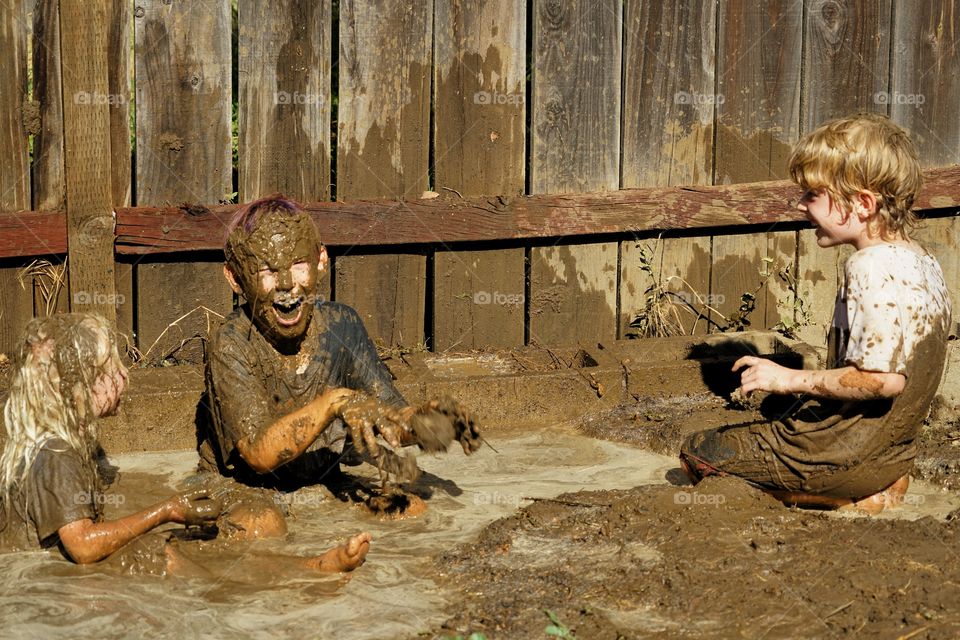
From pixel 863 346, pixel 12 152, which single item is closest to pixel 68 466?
pixel 12 152

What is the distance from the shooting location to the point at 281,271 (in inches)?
204

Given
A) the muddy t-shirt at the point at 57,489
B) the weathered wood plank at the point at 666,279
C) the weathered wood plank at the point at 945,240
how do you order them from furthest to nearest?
1. the weathered wood plank at the point at 945,240
2. the weathered wood plank at the point at 666,279
3. the muddy t-shirt at the point at 57,489

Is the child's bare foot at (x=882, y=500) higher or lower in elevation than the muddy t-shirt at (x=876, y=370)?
lower

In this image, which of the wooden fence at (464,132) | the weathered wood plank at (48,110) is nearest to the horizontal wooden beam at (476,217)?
the wooden fence at (464,132)

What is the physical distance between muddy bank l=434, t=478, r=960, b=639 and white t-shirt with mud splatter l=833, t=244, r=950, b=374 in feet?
2.22

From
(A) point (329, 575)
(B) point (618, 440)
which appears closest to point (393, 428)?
(A) point (329, 575)

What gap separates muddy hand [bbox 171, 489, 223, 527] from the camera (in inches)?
184

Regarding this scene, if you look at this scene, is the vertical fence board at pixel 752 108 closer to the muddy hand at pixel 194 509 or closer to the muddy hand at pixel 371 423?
the muddy hand at pixel 371 423

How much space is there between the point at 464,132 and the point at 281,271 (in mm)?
2335

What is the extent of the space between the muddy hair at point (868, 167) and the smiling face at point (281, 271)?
2.14 m

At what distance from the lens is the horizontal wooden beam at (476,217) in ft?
22.3

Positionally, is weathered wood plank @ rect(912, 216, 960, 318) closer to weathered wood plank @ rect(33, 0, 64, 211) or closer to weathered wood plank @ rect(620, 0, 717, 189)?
weathered wood plank @ rect(620, 0, 717, 189)

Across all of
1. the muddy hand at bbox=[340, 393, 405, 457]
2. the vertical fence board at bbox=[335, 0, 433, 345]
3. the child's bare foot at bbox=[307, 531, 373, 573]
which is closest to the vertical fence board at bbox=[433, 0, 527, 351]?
the vertical fence board at bbox=[335, 0, 433, 345]

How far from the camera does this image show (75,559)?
15.1ft
